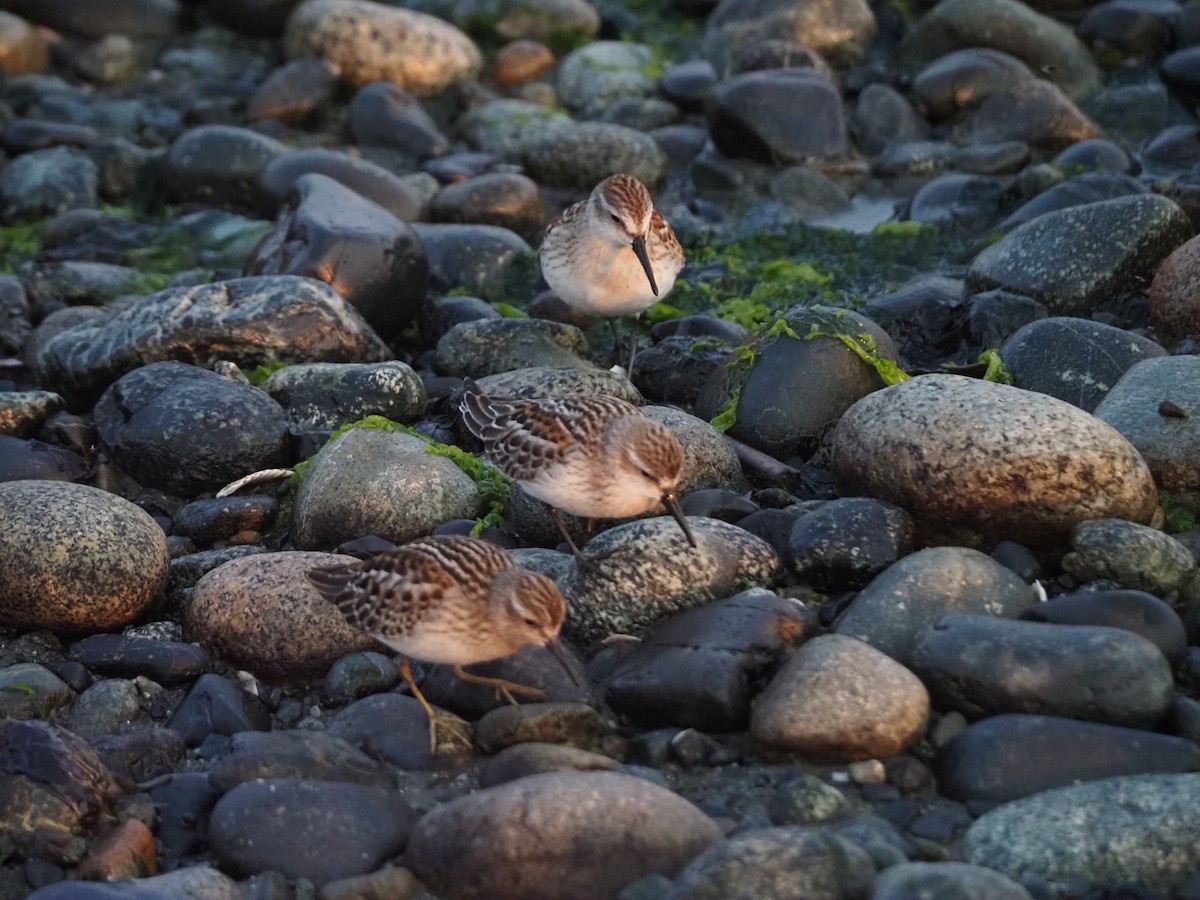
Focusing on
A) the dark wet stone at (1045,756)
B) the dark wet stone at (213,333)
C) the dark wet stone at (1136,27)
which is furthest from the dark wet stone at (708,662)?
the dark wet stone at (1136,27)

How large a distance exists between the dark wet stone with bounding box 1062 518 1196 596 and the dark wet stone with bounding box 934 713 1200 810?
3.84ft

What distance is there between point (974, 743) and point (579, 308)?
499 cm

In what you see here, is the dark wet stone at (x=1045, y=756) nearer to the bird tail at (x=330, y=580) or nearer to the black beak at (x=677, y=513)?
the black beak at (x=677, y=513)

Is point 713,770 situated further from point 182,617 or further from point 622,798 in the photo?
point 182,617

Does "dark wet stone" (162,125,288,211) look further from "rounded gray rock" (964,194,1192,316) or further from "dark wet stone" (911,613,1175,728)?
"dark wet stone" (911,613,1175,728)

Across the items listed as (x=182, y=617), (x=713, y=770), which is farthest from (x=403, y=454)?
(x=713, y=770)

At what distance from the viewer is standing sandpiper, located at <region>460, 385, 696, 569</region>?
712cm

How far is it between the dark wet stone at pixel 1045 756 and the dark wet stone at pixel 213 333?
5862 mm

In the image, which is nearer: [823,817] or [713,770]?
[823,817]

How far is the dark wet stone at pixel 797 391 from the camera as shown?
29.6 ft

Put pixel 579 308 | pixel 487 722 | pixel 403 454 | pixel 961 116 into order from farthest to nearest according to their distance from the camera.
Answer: pixel 961 116 → pixel 579 308 → pixel 403 454 → pixel 487 722

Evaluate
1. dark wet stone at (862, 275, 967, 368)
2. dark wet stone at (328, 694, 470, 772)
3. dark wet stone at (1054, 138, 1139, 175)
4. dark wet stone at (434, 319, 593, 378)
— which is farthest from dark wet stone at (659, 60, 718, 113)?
dark wet stone at (328, 694, 470, 772)

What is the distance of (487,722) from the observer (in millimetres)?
6559

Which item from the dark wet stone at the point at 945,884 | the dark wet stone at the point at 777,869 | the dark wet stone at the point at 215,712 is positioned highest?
the dark wet stone at the point at 945,884
